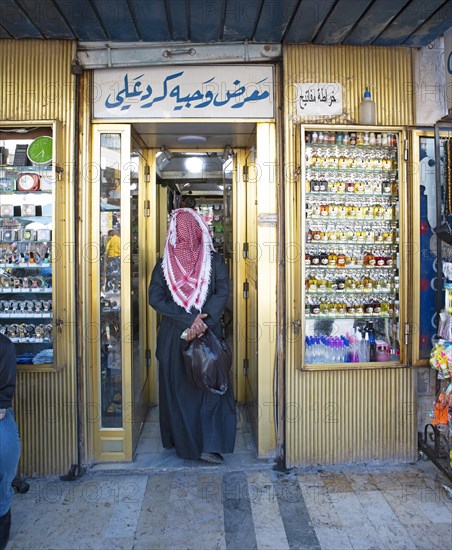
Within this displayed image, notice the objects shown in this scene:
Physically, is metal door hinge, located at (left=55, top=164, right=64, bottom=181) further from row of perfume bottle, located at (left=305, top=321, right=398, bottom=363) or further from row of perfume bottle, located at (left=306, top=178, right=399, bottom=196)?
row of perfume bottle, located at (left=305, top=321, right=398, bottom=363)

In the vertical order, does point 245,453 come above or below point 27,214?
below

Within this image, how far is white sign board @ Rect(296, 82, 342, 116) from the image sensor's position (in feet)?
11.1

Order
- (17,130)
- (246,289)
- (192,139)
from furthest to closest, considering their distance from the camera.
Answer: (246,289) → (192,139) → (17,130)

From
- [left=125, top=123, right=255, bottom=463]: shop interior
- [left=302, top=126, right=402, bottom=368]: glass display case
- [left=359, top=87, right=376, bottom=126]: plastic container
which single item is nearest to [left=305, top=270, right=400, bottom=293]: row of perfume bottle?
[left=302, top=126, right=402, bottom=368]: glass display case

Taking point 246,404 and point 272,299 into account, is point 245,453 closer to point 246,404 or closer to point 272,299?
point 246,404

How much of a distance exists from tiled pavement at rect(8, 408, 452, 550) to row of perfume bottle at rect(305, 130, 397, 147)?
240cm

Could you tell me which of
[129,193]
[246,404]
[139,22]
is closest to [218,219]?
[246,404]

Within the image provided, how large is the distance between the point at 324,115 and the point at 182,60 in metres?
1.08

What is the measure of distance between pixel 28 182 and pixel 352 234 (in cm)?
241

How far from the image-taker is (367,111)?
3369mm

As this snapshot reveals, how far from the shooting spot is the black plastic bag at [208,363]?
11.0 feet

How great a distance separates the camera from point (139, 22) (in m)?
3.06

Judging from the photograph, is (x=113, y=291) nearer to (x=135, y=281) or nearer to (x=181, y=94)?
(x=135, y=281)

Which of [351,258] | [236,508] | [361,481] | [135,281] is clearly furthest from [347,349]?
[135,281]
